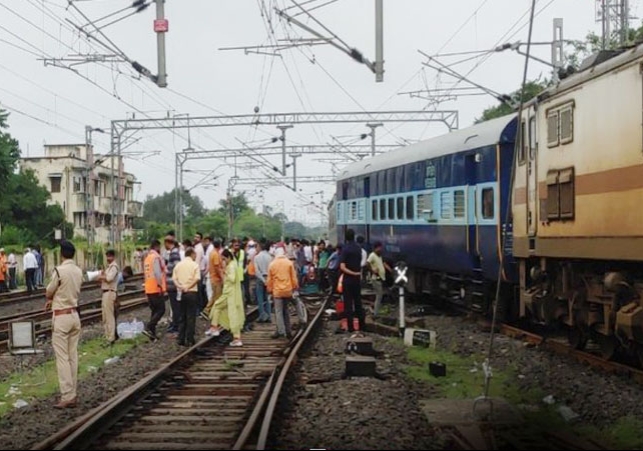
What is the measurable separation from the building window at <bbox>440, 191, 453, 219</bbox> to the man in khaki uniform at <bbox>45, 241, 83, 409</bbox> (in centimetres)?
1121

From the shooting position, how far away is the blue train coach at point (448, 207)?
18969mm

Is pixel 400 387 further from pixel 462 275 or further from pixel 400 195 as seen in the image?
pixel 400 195

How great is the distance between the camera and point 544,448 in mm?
8898

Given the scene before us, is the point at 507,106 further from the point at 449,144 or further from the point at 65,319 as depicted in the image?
the point at 65,319

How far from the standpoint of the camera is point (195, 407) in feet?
38.4

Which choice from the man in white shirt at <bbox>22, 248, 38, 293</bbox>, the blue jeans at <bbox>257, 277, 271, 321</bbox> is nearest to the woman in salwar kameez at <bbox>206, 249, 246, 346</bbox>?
the blue jeans at <bbox>257, 277, 271, 321</bbox>

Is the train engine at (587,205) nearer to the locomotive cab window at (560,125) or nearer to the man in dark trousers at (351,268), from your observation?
the locomotive cab window at (560,125)

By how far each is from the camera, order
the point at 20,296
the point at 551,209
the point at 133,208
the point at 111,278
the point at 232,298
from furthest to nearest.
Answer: the point at 133,208
the point at 20,296
the point at 111,278
the point at 232,298
the point at 551,209

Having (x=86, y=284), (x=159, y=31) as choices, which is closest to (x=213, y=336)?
(x=159, y=31)

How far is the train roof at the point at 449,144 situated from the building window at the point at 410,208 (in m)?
0.95

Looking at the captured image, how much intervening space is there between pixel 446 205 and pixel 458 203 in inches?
32.6

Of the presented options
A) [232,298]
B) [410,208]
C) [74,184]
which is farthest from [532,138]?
[74,184]

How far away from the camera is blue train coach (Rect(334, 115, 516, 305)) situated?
1897cm

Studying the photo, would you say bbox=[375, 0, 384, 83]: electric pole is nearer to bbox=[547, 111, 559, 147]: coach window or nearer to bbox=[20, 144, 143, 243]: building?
bbox=[547, 111, 559, 147]: coach window
